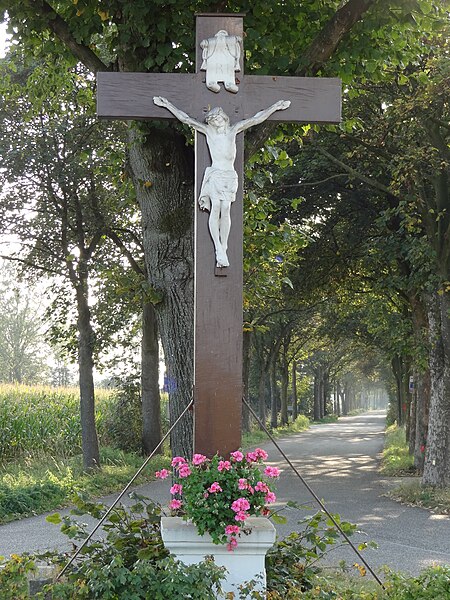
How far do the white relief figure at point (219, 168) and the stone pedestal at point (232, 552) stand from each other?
6.19 ft

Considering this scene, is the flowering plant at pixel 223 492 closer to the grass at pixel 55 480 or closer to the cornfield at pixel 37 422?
the grass at pixel 55 480

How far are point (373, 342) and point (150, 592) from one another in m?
28.5

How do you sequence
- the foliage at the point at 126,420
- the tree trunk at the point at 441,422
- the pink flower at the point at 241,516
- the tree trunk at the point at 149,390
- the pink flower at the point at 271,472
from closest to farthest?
→ the pink flower at the point at 241,516 → the pink flower at the point at 271,472 → the tree trunk at the point at 441,422 → the tree trunk at the point at 149,390 → the foliage at the point at 126,420

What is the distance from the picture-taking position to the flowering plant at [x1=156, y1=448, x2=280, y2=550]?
5.03m

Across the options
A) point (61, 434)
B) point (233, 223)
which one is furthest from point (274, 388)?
point (233, 223)

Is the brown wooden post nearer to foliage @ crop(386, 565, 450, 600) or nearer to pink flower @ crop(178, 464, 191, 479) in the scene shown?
pink flower @ crop(178, 464, 191, 479)

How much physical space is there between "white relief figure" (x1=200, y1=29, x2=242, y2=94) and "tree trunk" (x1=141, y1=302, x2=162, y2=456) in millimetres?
13962

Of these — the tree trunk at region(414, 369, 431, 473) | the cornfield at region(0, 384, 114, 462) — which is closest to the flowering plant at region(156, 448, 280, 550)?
the cornfield at region(0, 384, 114, 462)

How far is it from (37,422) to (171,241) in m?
12.2

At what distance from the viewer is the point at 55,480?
1398 centimetres

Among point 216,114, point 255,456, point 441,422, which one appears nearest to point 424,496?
point 441,422

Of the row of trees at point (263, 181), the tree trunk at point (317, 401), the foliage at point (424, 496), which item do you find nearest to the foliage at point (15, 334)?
the tree trunk at point (317, 401)

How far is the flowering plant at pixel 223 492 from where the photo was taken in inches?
198

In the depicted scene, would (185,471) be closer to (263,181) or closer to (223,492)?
(223,492)
